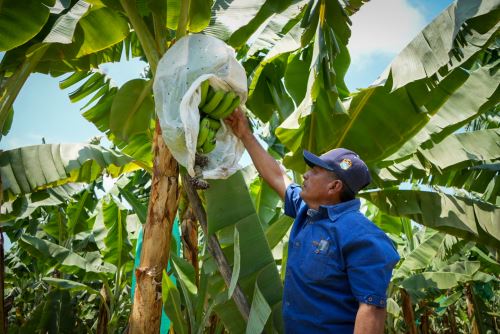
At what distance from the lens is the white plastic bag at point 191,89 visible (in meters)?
1.91

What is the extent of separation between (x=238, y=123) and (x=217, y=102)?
0.25 meters

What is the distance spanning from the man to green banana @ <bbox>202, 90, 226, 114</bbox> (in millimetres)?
480

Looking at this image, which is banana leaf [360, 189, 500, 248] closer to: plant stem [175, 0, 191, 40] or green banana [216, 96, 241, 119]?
green banana [216, 96, 241, 119]

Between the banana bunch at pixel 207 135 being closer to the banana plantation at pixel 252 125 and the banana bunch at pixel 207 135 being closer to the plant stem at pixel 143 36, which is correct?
the banana plantation at pixel 252 125

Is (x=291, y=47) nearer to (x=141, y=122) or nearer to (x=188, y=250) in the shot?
(x=141, y=122)

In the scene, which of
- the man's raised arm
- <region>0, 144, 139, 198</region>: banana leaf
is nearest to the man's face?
the man's raised arm

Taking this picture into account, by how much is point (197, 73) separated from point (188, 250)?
1.62 m

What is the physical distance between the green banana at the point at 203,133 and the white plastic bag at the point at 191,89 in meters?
0.08

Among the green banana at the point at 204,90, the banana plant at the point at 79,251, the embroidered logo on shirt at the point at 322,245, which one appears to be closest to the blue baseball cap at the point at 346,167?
the embroidered logo on shirt at the point at 322,245

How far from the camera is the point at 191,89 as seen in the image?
1.91 metres

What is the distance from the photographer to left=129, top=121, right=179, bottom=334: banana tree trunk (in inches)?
88.0

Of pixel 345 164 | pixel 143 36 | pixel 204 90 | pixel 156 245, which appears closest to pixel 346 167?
pixel 345 164

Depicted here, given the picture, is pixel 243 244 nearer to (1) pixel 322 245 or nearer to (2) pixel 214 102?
(1) pixel 322 245

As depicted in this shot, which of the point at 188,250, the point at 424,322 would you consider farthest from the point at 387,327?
the point at 188,250
